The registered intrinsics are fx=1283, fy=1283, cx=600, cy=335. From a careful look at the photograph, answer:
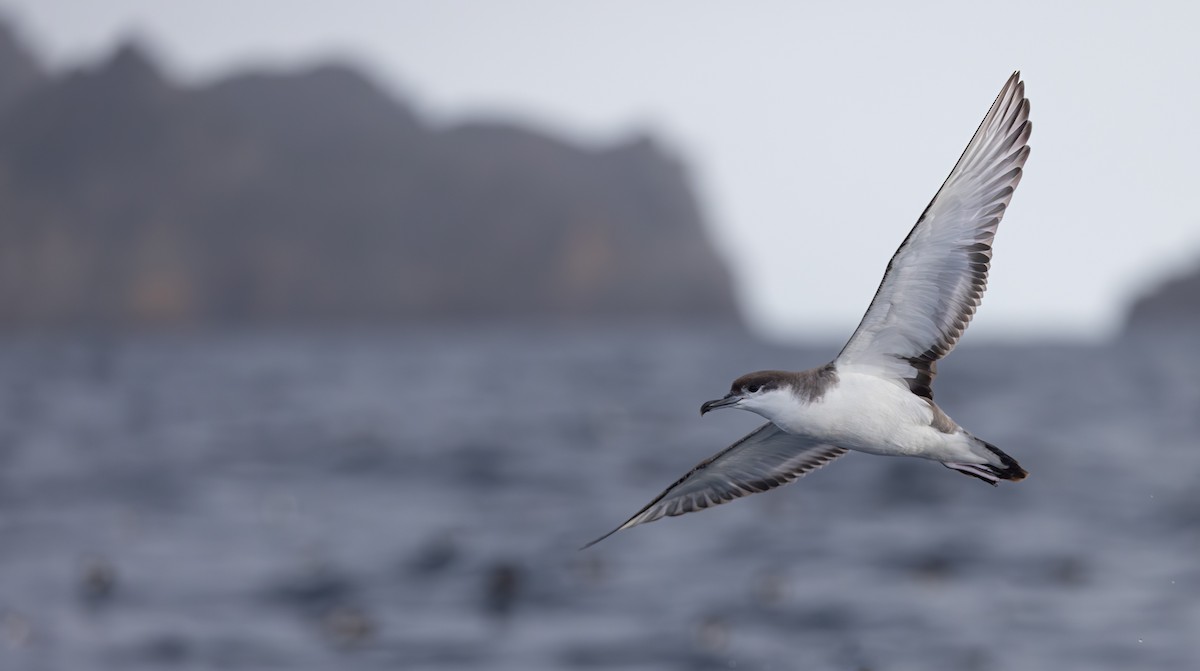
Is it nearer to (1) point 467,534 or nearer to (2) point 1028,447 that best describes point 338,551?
(1) point 467,534

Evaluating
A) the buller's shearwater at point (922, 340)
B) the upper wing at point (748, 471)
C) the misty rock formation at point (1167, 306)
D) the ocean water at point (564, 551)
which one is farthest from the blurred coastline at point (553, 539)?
the misty rock formation at point (1167, 306)

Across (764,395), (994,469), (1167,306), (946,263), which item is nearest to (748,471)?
(764,395)

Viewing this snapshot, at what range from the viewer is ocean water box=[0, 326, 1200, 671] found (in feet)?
51.9

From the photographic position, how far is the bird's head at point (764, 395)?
6.79m

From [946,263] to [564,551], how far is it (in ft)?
48.3

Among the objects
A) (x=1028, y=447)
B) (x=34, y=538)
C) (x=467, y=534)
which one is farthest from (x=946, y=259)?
(x=1028, y=447)

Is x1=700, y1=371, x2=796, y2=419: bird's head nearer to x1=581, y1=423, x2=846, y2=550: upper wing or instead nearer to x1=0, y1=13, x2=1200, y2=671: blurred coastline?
x1=581, y1=423, x2=846, y2=550: upper wing

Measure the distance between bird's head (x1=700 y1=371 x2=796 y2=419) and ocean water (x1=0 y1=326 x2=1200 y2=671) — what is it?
8882 mm

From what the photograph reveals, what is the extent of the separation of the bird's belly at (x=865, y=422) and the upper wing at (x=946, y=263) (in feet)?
0.74

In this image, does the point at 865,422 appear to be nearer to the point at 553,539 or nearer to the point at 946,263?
the point at 946,263

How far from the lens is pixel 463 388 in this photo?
6456cm

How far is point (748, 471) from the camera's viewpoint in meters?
8.06

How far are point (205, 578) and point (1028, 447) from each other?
2183 centimetres

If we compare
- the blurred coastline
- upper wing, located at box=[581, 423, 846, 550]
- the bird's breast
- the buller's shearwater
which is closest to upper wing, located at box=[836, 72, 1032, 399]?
the buller's shearwater
